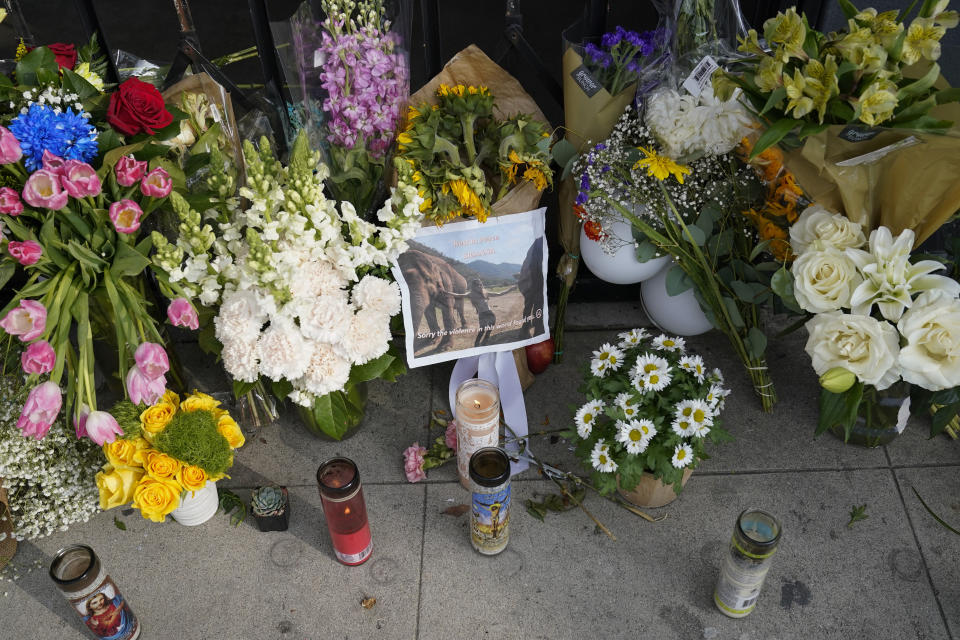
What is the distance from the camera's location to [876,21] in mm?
1398

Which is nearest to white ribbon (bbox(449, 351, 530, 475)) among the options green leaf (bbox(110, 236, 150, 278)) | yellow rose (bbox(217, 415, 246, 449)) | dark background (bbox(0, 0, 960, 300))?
yellow rose (bbox(217, 415, 246, 449))

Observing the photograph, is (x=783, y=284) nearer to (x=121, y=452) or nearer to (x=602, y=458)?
(x=602, y=458)

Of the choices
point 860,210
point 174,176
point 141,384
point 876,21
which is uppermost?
point 876,21

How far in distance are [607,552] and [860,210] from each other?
0.97 m

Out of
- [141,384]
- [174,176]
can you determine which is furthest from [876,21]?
[141,384]

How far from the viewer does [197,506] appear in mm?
1902

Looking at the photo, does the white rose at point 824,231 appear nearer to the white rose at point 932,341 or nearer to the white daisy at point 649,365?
the white rose at point 932,341

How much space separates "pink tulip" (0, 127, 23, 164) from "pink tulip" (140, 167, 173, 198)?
0.22 metres

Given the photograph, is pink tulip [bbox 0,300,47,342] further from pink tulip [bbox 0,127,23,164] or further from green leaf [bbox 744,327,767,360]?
green leaf [bbox 744,327,767,360]

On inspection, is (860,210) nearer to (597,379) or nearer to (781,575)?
(597,379)

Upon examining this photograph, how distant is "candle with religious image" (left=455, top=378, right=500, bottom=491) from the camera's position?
182cm

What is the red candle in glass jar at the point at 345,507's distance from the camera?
5.38ft

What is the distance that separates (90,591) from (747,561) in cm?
135

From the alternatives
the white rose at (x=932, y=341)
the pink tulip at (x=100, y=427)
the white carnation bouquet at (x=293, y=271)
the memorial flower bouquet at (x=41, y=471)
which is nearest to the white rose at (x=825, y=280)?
the white rose at (x=932, y=341)
